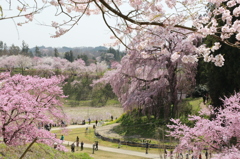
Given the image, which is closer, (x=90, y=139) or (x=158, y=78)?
(x=158, y=78)

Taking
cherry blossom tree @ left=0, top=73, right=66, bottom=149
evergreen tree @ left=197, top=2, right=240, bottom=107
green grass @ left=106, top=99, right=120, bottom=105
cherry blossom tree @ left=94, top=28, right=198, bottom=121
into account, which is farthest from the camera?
green grass @ left=106, top=99, right=120, bottom=105

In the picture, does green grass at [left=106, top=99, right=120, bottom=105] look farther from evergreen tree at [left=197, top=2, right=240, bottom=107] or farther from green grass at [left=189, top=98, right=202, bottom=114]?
evergreen tree at [left=197, top=2, right=240, bottom=107]

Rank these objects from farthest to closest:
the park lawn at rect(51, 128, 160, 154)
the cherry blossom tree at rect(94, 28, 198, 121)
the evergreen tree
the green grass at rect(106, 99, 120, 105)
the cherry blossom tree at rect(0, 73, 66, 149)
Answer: the green grass at rect(106, 99, 120, 105)
the cherry blossom tree at rect(94, 28, 198, 121)
the park lawn at rect(51, 128, 160, 154)
the evergreen tree
the cherry blossom tree at rect(0, 73, 66, 149)

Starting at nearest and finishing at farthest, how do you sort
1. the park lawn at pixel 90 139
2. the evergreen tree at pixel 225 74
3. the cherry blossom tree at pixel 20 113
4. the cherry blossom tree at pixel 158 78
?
the cherry blossom tree at pixel 20 113 → the evergreen tree at pixel 225 74 → the park lawn at pixel 90 139 → the cherry blossom tree at pixel 158 78

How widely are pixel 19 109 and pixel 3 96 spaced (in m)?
0.65

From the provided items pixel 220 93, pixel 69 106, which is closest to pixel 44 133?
pixel 220 93

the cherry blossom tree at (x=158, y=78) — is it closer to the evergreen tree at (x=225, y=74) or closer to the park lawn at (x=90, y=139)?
the evergreen tree at (x=225, y=74)

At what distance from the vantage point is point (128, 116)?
888 inches

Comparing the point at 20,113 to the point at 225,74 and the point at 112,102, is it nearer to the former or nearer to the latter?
the point at 225,74

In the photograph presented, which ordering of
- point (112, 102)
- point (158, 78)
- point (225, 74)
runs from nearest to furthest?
point (225, 74)
point (158, 78)
point (112, 102)

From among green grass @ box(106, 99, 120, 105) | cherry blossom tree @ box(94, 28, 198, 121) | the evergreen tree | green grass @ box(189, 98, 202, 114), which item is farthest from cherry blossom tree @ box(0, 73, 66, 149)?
green grass @ box(106, 99, 120, 105)

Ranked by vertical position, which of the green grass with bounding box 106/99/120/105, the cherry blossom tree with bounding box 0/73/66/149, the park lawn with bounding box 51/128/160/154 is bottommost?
the green grass with bounding box 106/99/120/105

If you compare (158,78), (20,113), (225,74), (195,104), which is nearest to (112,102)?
(195,104)

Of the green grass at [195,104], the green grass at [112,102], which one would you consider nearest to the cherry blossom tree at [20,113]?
the green grass at [195,104]
